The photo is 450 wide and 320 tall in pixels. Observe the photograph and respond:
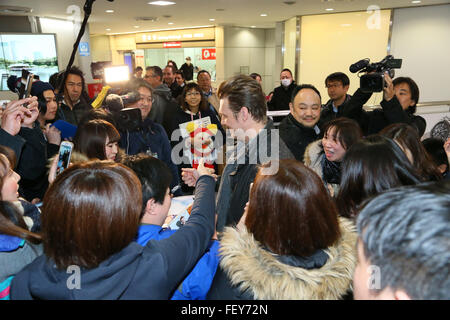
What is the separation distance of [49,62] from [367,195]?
7840mm

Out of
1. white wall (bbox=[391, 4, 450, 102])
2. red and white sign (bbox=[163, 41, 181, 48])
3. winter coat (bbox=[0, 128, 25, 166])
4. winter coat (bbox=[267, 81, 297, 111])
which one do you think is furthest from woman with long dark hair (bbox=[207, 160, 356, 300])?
red and white sign (bbox=[163, 41, 181, 48])

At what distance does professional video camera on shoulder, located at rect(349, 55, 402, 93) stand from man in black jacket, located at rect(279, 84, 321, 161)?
608mm

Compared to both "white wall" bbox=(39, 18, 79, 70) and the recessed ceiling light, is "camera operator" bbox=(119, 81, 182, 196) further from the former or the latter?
"white wall" bbox=(39, 18, 79, 70)

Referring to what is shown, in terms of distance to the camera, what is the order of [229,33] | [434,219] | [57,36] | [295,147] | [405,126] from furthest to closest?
[229,33] < [57,36] < [295,147] < [405,126] < [434,219]

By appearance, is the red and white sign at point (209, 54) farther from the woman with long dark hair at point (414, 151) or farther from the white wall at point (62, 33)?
the woman with long dark hair at point (414, 151)

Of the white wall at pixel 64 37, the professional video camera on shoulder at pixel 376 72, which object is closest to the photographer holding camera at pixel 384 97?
the professional video camera on shoulder at pixel 376 72

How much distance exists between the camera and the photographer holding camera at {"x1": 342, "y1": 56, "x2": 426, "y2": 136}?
257cm

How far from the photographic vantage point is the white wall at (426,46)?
653 cm

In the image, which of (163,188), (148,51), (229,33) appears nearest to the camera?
(163,188)

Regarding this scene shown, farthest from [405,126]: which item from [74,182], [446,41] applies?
[446,41]

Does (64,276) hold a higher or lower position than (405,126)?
lower

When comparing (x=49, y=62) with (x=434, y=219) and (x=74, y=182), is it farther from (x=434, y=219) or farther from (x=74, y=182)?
(x=434, y=219)

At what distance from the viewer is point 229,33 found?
1070 centimetres

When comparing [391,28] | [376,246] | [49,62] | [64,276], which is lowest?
[64,276]
